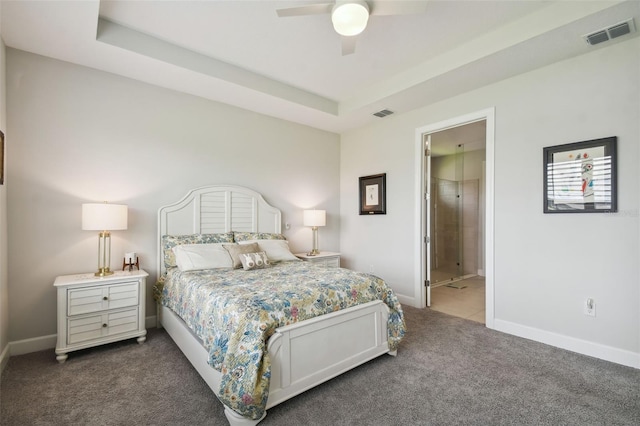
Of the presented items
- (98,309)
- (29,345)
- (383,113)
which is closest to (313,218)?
(383,113)

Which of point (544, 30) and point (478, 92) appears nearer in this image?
point (544, 30)

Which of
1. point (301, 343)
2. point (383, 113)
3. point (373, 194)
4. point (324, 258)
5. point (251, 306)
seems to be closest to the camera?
point (251, 306)

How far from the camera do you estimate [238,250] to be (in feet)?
10.6

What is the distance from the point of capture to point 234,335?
5.77ft

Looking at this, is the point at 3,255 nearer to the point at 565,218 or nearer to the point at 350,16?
the point at 350,16

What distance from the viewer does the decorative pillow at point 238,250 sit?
3.14m

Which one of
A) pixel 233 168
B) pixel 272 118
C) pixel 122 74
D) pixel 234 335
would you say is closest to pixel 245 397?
pixel 234 335

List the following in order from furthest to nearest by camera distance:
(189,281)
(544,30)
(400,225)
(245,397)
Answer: (400,225)
(189,281)
(544,30)
(245,397)

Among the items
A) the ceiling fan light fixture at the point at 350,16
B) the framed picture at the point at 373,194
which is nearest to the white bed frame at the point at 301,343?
the ceiling fan light fixture at the point at 350,16

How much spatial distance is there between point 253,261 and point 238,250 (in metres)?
0.24

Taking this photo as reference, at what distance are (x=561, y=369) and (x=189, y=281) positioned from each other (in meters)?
3.22

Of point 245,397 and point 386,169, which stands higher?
point 386,169

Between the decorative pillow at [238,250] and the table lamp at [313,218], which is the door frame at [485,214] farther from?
the decorative pillow at [238,250]

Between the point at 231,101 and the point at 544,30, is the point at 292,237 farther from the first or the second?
the point at 544,30
